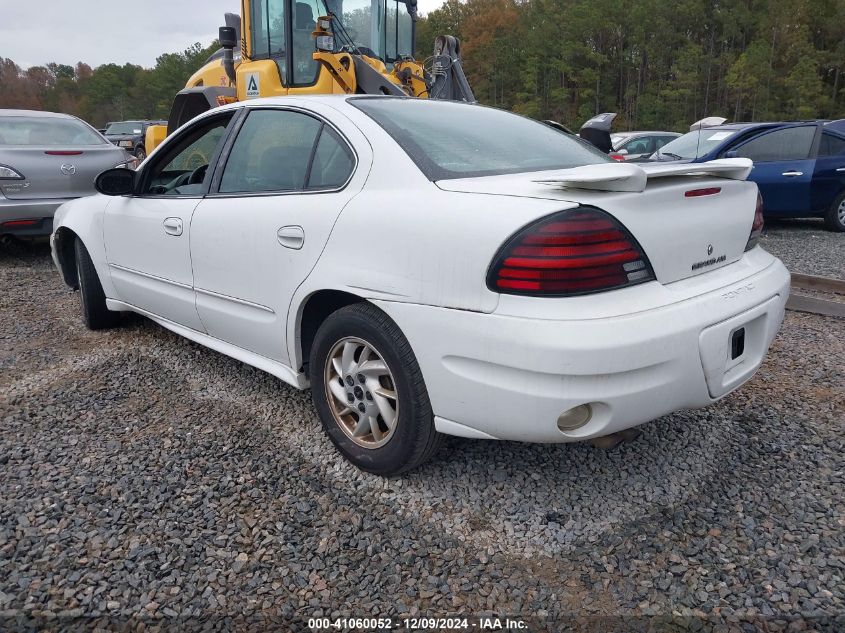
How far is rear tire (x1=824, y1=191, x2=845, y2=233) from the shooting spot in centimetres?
840

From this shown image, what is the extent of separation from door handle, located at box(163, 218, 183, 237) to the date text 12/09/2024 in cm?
218

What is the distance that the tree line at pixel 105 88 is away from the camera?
8112cm

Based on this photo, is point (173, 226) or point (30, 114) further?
point (30, 114)

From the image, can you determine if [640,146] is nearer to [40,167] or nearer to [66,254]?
[40,167]

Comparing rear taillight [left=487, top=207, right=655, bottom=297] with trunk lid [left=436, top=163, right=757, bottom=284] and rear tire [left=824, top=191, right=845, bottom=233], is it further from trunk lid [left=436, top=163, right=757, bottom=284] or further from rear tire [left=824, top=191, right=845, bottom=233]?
rear tire [left=824, top=191, right=845, bottom=233]

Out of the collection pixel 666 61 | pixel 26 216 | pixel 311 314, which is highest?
pixel 666 61

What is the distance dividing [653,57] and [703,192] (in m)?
46.0

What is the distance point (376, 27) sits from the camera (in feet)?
29.6

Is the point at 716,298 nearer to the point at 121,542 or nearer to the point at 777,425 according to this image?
the point at 777,425

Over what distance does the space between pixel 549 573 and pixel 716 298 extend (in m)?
1.10

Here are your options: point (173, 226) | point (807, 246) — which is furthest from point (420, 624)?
point (807, 246)

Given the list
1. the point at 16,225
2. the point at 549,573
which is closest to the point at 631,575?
the point at 549,573

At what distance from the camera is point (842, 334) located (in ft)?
13.9

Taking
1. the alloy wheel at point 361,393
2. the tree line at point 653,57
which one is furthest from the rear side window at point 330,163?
the tree line at point 653,57
